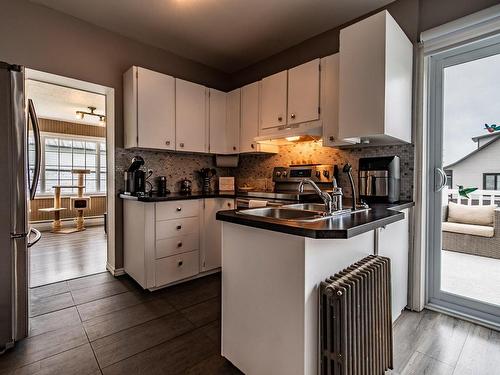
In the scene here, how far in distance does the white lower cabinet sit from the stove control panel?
655 mm

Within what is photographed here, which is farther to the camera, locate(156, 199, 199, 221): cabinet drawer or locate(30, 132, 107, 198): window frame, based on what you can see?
locate(30, 132, 107, 198): window frame

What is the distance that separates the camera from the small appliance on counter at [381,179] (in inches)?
84.3

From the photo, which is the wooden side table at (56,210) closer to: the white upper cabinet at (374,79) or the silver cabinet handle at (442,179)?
the white upper cabinet at (374,79)

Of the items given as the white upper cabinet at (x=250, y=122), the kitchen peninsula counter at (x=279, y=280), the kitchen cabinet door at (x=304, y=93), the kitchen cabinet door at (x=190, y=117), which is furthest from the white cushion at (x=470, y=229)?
the kitchen cabinet door at (x=190, y=117)

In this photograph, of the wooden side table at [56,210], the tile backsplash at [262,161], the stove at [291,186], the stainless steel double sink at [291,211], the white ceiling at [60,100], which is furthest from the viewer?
the wooden side table at [56,210]

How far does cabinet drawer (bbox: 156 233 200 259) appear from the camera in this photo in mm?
2625

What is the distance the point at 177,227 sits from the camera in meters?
2.74

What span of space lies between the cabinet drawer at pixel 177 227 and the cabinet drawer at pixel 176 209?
0.05m

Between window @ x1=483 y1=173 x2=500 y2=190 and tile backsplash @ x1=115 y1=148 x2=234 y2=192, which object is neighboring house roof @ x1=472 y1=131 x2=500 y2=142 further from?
tile backsplash @ x1=115 y1=148 x2=234 y2=192

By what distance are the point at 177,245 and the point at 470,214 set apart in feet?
8.74

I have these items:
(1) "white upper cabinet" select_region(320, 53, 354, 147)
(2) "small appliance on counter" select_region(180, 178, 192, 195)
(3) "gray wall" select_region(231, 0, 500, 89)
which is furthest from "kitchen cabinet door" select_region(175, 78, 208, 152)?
(1) "white upper cabinet" select_region(320, 53, 354, 147)

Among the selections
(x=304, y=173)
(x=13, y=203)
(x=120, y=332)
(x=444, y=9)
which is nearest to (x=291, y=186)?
(x=304, y=173)

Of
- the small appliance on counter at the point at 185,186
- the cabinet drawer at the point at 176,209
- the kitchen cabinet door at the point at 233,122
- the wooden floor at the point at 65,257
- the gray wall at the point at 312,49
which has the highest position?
the gray wall at the point at 312,49

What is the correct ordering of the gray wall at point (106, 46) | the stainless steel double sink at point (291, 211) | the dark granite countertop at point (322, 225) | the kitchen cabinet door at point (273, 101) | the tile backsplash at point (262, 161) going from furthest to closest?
the kitchen cabinet door at point (273, 101), the tile backsplash at point (262, 161), the gray wall at point (106, 46), the stainless steel double sink at point (291, 211), the dark granite countertop at point (322, 225)
